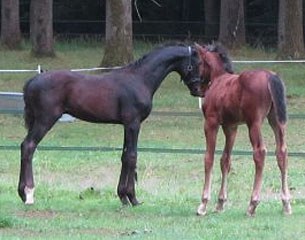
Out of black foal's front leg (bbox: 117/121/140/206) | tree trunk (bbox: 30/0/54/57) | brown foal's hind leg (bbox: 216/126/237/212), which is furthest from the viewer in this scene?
tree trunk (bbox: 30/0/54/57)

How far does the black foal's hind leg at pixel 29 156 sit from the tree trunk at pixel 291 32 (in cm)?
1882

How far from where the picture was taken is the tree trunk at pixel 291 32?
2958cm

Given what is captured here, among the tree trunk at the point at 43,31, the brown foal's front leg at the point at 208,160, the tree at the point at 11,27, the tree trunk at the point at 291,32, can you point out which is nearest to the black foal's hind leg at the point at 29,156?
the brown foal's front leg at the point at 208,160

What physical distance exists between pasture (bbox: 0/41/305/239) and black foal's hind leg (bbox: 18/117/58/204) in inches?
6.3

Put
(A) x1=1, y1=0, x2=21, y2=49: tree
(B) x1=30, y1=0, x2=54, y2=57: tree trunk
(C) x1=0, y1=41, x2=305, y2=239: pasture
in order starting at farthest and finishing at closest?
(A) x1=1, y1=0, x2=21, y2=49: tree, (B) x1=30, y1=0, x2=54, y2=57: tree trunk, (C) x1=0, y1=41, x2=305, y2=239: pasture

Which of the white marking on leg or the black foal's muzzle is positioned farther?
the white marking on leg

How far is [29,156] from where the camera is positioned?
11.8 metres

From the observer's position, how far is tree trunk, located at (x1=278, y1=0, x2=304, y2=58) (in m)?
29.6

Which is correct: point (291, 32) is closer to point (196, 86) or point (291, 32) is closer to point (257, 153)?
point (196, 86)

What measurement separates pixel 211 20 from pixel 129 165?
35397 mm

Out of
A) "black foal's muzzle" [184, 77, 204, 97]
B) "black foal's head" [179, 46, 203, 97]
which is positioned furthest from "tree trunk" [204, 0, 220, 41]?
"black foal's muzzle" [184, 77, 204, 97]

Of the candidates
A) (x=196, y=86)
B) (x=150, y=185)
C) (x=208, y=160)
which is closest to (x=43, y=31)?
(x=150, y=185)

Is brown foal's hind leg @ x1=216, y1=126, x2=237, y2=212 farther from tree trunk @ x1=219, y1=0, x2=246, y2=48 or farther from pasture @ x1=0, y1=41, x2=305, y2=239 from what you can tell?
tree trunk @ x1=219, y1=0, x2=246, y2=48

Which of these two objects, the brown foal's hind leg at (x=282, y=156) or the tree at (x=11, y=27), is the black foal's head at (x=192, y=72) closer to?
the brown foal's hind leg at (x=282, y=156)
